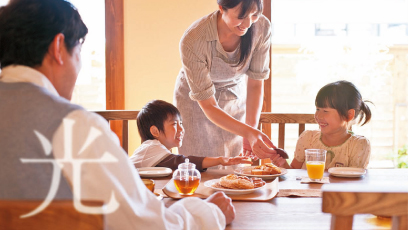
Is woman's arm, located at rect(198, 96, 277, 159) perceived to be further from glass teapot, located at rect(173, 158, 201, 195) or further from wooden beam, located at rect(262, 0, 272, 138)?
wooden beam, located at rect(262, 0, 272, 138)

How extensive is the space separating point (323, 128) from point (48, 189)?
5.85 ft

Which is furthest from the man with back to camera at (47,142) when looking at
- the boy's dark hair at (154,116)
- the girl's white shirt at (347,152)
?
the girl's white shirt at (347,152)

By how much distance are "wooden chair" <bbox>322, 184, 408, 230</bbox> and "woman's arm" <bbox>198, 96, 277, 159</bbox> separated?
53.2 inches

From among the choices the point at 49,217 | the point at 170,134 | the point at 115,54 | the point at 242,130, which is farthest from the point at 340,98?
the point at 49,217

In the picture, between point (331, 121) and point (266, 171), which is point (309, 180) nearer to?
point (266, 171)

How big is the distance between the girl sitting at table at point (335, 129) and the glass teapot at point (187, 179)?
972 millimetres

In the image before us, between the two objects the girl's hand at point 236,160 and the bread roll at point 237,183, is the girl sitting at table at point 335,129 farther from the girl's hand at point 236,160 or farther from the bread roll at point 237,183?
the bread roll at point 237,183

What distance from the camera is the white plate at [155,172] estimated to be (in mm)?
1850

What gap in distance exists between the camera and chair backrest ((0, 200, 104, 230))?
1.96 feet

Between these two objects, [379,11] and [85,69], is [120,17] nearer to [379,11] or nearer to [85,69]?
[85,69]

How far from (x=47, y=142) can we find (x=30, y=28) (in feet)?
0.98

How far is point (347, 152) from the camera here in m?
2.31

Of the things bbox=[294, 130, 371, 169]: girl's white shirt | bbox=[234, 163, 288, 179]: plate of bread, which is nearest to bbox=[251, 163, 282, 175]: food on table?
bbox=[234, 163, 288, 179]: plate of bread

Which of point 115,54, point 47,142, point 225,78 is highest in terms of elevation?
point 115,54
